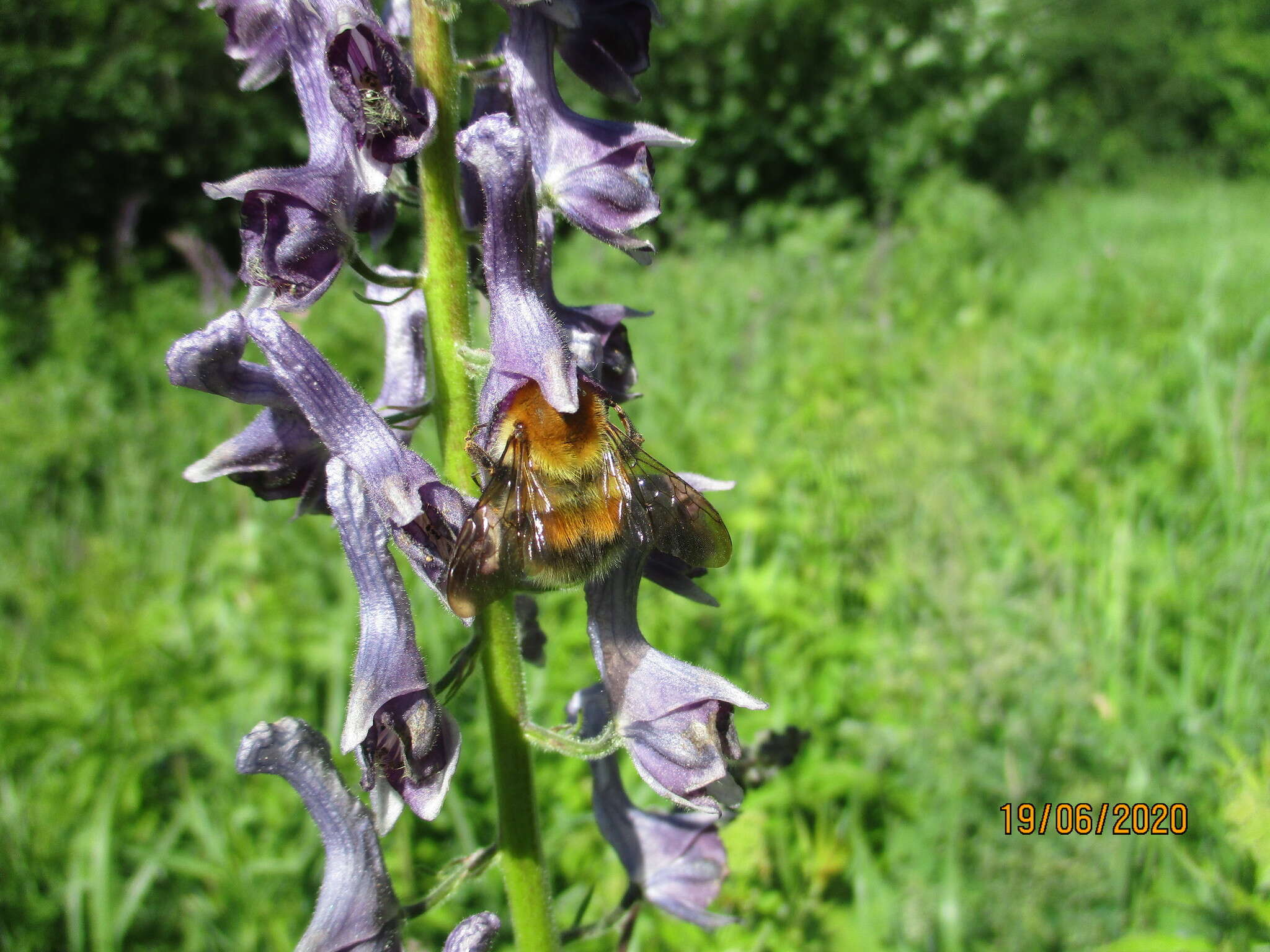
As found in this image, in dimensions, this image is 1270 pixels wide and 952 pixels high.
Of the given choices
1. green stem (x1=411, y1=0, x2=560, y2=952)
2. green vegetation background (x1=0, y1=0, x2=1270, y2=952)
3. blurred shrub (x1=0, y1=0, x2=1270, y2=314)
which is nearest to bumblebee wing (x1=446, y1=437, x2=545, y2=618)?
green stem (x1=411, y1=0, x2=560, y2=952)

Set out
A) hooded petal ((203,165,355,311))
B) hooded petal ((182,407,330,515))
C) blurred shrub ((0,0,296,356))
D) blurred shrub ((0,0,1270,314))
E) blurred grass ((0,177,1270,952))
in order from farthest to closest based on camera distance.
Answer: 1. blurred shrub ((0,0,1270,314))
2. blurred shrub ((0,0,296,356))
3. blurred grass ((0,177,1270,952))
4. hooded petal ((182,407,330,515))
5. hooded petal ((203,165,355,311))

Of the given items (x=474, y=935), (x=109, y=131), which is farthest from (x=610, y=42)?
(x=109, y=131)

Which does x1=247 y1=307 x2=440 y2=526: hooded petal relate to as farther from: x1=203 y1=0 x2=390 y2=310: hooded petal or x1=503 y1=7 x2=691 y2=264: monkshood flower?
x1=503 y1=7 x2=691 y2=264: monkshood flower

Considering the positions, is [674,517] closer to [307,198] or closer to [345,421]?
[345,421]

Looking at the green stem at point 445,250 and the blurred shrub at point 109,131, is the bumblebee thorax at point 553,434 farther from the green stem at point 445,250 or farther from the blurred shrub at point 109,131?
the blurred shrub at point 109,131

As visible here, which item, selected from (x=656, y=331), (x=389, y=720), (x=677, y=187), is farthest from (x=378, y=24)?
(x=677, y=187)

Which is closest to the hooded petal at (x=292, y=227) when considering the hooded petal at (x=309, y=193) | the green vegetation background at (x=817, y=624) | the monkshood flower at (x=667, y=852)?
the hooded petal at (x=309, y=193)
